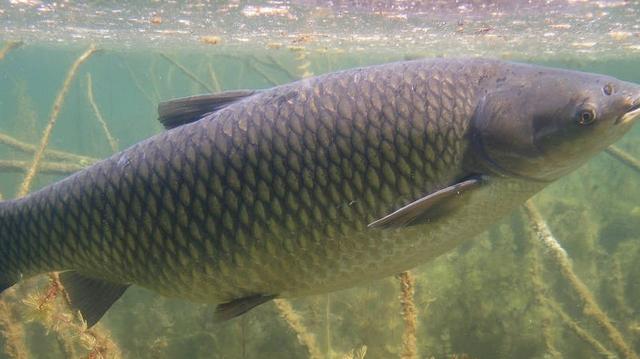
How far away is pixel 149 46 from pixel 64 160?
19047 mm

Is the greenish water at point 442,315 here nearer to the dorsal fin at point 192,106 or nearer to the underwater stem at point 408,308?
the underwater stem at point 408,308

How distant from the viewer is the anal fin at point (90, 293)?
2.73m

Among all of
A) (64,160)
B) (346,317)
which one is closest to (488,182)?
(346,317)

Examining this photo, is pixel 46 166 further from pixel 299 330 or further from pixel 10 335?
pixel 299 330

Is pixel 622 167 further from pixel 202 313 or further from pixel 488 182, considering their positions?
pixel 488 182

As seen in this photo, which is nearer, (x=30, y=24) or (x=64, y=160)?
(x=64, y=160)

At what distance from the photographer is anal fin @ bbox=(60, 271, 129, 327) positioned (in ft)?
8.95

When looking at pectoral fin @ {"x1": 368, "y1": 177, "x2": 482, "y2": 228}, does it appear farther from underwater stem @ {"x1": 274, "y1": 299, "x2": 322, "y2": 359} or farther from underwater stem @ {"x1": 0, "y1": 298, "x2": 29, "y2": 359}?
underwater stem @ {"x1": 0, "y1": 298, "x2": 29, "y2": 359}

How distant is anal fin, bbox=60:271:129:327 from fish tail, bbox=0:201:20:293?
0.27 m

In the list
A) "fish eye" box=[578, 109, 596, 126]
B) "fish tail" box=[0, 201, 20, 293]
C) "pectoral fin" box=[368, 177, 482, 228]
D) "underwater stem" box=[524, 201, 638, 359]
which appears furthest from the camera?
"underwater stem" box=[524, 201, 638, 359]

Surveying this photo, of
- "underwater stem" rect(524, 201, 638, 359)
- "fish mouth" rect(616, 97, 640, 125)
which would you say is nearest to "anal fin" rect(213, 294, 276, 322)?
"fish mouth" rect(616, 97, 640, 125)

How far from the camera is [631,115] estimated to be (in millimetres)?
2197

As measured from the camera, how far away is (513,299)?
7.08m

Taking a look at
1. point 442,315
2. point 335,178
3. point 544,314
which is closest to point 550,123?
point 335,178
